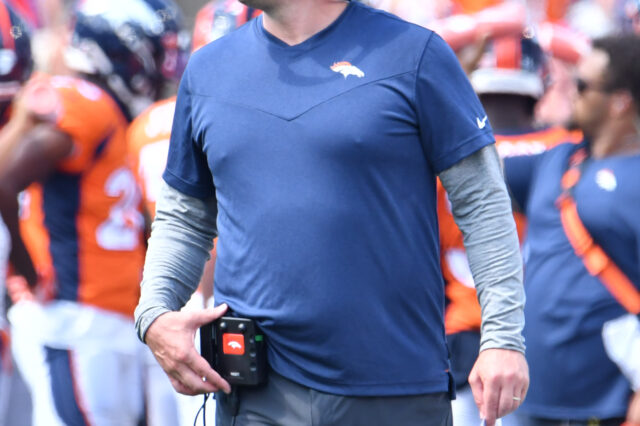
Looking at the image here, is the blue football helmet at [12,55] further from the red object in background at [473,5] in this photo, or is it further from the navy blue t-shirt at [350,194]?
the navy blue t-shirt at [350,194]

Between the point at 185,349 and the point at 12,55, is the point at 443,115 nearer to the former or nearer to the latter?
the point at 185,349

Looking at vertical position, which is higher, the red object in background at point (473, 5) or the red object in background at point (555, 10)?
the red object in background at point (473, 5)

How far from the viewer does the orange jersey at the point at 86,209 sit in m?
5.01

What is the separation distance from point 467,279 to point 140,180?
1591 mm

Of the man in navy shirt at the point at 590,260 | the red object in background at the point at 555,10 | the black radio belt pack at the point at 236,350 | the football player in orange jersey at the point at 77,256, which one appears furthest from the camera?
the red object in background at the point at 555,10

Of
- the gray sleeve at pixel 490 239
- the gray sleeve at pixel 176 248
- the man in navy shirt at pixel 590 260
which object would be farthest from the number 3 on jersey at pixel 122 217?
the gray sleeve at pixel 490 239

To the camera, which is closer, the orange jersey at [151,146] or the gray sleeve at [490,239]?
the gray sleeve at [490,239]

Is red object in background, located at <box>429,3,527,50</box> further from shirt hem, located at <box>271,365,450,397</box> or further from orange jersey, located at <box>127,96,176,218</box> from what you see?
shirt hem, located at <box>271,365,450,397</box>

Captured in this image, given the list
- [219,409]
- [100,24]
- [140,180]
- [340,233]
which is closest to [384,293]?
[340,233]

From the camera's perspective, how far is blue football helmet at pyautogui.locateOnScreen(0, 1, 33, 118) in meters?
5.10

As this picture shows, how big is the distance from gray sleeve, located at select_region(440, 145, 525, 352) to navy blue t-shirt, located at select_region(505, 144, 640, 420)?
4.36 ft

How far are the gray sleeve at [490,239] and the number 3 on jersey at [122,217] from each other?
8.86 ft

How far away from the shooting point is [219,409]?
9.97 ft

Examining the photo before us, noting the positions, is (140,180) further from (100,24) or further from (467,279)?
(467,279)
